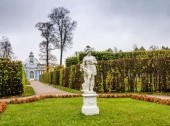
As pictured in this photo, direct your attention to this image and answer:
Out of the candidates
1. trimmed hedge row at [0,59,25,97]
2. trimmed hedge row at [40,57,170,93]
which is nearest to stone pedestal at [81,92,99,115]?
trimmed hedge row at [40,57,170,93]

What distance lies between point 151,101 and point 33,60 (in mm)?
108313

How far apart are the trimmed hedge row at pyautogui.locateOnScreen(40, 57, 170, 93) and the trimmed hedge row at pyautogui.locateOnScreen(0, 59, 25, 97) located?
5.43 meters

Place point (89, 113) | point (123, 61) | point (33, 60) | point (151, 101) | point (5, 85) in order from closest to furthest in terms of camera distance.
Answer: point (89, 113) → point (151, 101) → point (5, 85) → point (123, 61) → point (33, 60)

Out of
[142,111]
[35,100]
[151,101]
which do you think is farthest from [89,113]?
[35,100]

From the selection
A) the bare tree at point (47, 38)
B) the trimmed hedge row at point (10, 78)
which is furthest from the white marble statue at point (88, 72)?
the bare tree at point (47, 38)

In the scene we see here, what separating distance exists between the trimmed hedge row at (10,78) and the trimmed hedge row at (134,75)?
17.8 ft

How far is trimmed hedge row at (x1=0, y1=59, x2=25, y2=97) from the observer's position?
82.2ft

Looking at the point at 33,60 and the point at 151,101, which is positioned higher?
the point at 33,60

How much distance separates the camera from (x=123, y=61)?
87.7ft

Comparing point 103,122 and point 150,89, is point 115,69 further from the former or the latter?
point 103,122

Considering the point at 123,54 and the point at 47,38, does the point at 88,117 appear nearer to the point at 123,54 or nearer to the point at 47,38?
the point at 123,54

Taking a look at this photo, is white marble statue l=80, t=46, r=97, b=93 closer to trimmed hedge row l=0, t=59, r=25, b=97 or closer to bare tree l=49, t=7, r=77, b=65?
trimmed hedge row l=0, t=59, r=25, b=97

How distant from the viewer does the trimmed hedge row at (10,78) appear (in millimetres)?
25061

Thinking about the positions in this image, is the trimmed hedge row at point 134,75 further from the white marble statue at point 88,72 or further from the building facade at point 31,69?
the building facade at point 31,69
